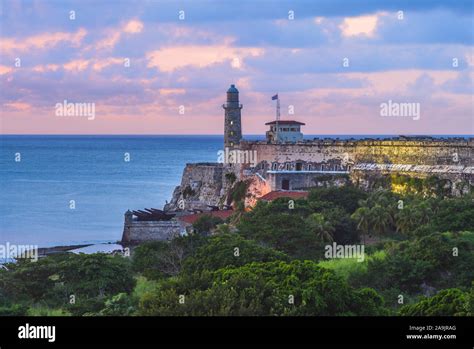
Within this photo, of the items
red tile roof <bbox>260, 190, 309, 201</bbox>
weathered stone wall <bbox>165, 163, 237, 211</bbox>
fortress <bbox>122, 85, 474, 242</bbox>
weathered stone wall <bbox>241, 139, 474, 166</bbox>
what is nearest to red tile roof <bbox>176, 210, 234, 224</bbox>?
fortress <bbox>122, 85, 474, 242</bbox>

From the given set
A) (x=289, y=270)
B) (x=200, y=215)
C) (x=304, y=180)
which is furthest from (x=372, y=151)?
(x=289, y=270)

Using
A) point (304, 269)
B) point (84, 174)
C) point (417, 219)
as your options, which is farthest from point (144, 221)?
point (84, 174)

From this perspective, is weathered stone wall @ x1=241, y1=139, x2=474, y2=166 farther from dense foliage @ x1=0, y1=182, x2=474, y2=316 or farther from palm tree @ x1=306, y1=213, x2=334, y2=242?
palm tree @ x1=306, y1=213, x2=334, y2=242

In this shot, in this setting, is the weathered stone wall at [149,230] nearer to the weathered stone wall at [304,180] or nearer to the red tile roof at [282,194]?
the red tile roof at [282,194]

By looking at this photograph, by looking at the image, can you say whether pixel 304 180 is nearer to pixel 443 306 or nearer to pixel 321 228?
pixel 321 228

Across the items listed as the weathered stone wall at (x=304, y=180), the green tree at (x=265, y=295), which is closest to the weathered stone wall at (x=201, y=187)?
the weathered stone wall at (x=304, y=180)

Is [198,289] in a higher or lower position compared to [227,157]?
lower

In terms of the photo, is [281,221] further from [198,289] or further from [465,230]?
[198,289]
